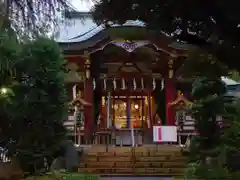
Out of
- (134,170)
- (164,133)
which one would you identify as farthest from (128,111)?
(134,170)

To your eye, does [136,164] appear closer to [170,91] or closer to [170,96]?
[170,96]

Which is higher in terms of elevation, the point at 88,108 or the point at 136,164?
the point at 88,108

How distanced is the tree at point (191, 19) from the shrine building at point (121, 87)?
1008 cm

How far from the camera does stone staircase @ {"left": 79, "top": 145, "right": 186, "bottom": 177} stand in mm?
13359

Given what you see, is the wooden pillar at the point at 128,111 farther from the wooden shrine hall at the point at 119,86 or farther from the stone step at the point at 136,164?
the stone step at the point at 136,164

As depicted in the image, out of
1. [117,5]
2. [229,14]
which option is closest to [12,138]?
[117,5]

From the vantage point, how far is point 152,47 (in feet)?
54.1

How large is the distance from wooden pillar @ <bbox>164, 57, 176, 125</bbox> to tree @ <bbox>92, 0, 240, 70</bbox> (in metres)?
11.4

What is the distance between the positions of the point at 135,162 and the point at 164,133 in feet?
5.11

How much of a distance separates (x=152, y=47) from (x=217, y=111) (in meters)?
4.76

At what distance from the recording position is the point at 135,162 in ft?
45.5

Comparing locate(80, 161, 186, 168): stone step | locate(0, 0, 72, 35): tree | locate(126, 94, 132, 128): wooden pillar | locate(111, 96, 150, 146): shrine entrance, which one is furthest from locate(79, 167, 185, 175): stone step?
locate(0, 0, 72, 35): tree

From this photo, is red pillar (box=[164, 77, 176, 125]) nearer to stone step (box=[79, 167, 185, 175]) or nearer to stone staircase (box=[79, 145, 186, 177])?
stone staircase (box=[79, 145, 186, 177])

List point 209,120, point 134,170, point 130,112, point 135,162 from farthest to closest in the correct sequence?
point 130,112 < point 135,162 < point 134,170 < point 209,120
